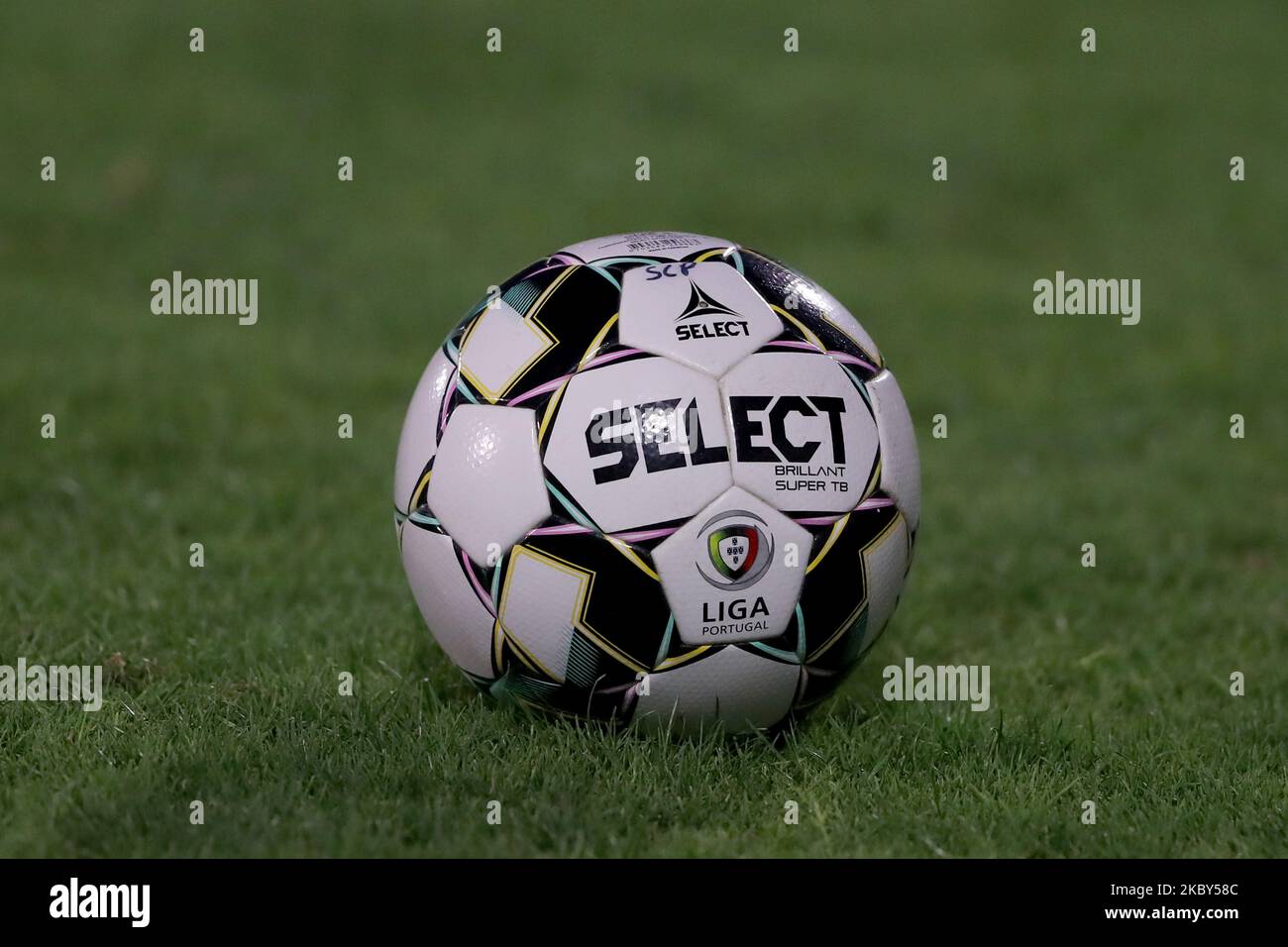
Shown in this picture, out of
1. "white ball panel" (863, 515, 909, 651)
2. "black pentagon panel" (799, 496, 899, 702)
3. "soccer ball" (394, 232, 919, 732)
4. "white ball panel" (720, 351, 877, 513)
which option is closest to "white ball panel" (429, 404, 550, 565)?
"soccer ball" (394, 232, 919, 732)

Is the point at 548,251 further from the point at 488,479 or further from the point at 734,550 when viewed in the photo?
the point at 734,550

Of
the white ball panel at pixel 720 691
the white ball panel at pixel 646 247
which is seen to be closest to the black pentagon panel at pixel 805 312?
the white ball panel at pixel 646 247

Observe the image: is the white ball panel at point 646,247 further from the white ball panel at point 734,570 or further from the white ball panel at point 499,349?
the white ball panel at point 734,570

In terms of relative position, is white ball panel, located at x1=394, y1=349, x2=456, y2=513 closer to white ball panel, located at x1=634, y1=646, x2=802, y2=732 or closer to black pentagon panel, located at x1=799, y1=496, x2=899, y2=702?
white ball panel, located at x1=634, y1=646, x2=802, y2=732

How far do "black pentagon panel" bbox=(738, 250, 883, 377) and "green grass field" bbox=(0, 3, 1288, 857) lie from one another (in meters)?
1.26

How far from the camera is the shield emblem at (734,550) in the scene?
408cm

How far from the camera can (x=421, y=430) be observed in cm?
452

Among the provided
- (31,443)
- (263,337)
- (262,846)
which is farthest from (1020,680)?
(263,337)

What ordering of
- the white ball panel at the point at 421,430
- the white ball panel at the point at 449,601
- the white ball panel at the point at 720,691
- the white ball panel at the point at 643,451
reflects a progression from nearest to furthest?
the white ball panel at the point at 643,451 < the white ball panel at the point at 720,691 < the white ball panel at the point at 449,601 < the white ball panel at the point at 421,430

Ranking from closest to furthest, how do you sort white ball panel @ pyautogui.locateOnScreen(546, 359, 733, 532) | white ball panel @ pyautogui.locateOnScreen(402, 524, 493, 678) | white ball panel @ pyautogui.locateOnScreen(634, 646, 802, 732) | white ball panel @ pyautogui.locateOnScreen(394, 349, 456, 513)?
white ball panel @ pyautogui.locateOnScreen(546, 359, 733, 532) → white ball panel @ pyautogui.locateOnScreen(634, 646, 802, 732) → white ball panel @ pyautogui.locateOnScreen(402, 524, 493, 678) → white ball panel @ pyautogui.locateOnScreen(394, 349, 456, 513)

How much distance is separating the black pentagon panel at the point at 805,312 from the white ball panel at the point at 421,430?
108 cm

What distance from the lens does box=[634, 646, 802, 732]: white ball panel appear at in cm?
420

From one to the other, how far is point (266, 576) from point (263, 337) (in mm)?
4195

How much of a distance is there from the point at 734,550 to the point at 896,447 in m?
0.74
